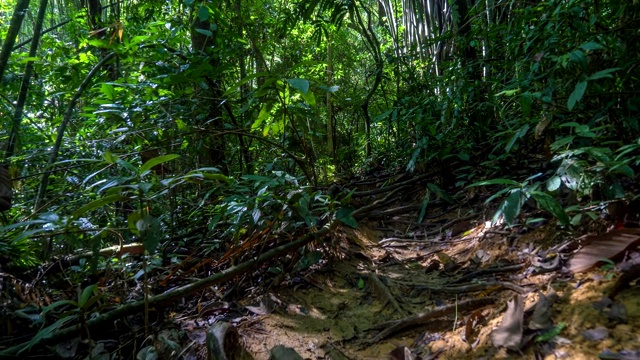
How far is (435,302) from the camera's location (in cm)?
162

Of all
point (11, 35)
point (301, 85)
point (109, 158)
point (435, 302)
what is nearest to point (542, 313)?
point (435, 302)

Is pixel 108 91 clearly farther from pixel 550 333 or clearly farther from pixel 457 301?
pixel 550 333

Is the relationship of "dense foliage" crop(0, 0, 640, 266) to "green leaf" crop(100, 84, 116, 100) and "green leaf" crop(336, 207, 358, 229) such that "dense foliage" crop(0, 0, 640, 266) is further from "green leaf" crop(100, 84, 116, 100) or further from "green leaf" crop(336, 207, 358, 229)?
"green leaf" crop(336, 207, 358, 229)

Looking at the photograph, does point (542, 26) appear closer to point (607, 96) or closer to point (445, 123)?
point (607, 96)

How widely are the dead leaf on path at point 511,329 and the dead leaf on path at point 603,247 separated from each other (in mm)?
253

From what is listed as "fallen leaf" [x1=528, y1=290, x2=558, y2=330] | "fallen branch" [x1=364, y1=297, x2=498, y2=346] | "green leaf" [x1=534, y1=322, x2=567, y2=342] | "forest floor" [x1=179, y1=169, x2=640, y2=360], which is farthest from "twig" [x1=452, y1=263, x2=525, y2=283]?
"green leaf" [x1=534, y1=322, x2=567, y2=342]

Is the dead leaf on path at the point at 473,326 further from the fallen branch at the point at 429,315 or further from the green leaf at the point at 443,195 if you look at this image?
the green leaf at the point at 443,195

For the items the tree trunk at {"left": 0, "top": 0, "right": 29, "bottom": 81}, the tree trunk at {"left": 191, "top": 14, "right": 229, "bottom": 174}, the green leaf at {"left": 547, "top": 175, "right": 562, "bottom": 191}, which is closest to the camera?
the green leaf at {"left": 547, "top": 175, "right": 562, "bottom": 191}

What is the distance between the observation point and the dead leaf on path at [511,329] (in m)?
1.07

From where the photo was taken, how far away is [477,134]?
2.91m

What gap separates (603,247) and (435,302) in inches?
24.5

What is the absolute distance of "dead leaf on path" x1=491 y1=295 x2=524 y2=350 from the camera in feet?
3.52

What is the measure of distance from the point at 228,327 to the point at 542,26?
1.91m

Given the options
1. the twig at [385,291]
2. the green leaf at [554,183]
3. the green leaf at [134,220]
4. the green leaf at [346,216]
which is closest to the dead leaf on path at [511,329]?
the green leaf at [554,183]
